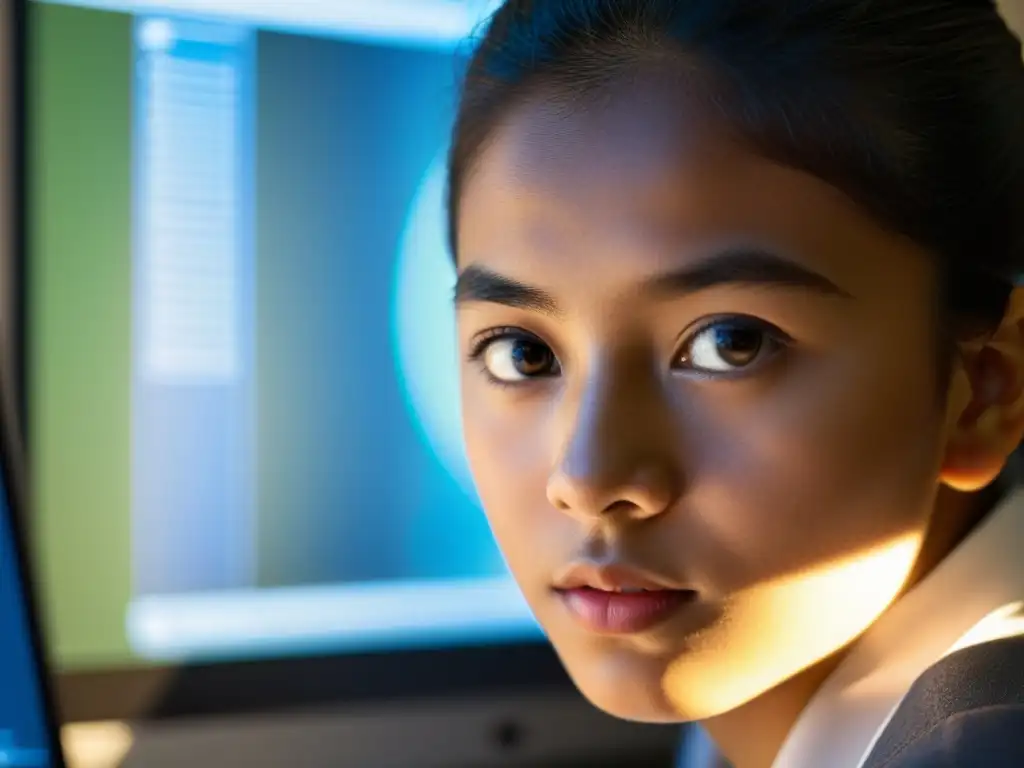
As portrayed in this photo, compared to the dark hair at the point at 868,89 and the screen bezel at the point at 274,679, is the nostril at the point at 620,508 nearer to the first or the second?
the dark hair at the point at 868,89

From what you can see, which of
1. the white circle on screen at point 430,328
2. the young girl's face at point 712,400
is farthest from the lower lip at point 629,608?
the white circle on screen at point 430,328

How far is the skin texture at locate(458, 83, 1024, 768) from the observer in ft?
1.27

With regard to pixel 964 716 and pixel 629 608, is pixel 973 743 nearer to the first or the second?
pixel 964 716

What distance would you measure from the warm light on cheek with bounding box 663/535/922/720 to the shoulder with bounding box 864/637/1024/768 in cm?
4

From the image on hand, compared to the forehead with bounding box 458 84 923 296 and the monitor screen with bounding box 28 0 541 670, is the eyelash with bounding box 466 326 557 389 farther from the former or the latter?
the monitor screen with bounding box 28 0 541 670

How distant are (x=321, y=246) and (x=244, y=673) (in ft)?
0.79

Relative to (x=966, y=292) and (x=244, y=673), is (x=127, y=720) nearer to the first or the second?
(x=244, y=673)

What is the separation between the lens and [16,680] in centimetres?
49

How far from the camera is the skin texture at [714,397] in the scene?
0.39 meters

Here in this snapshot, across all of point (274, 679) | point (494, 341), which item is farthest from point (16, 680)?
point (494, 341)

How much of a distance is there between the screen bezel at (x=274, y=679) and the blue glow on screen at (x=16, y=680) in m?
0.04

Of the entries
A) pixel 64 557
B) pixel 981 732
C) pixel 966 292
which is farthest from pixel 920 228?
pixel 64 557

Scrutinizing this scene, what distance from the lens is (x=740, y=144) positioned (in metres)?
0.39

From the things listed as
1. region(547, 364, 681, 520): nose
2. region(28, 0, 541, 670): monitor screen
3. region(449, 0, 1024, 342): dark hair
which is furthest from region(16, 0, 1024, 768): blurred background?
region(547, 364, 681, 520): nose
